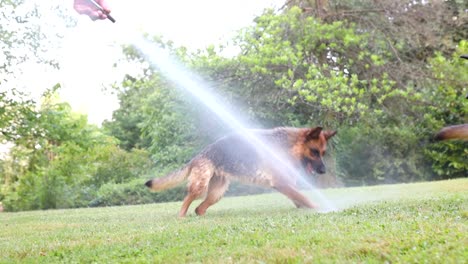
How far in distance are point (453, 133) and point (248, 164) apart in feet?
12.8

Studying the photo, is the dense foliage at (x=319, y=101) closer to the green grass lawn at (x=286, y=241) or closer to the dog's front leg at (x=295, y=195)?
the dog's front leg at (x=295, y=195)

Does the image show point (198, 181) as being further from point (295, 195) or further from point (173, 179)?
point (295, 195)

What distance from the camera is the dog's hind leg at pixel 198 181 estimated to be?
28.4 ft

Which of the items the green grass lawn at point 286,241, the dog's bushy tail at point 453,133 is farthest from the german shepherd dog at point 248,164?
the dog's bushy tail at point 453,133

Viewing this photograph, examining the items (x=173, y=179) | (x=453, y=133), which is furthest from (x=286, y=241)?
(x=173, y=179)

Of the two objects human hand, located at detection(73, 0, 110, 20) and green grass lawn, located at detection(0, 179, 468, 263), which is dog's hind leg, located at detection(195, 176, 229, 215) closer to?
green grass lawn, located at detection(0, 179, 468, 263)

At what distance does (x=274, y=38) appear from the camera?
17.3 metres

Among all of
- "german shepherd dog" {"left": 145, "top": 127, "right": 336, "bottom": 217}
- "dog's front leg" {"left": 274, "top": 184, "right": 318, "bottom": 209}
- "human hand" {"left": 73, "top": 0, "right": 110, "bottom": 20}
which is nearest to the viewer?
"human hand" {"left": 73, "top": 0, "right": 110, "bottom": 20}

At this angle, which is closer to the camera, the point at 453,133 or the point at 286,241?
the point at 286,241

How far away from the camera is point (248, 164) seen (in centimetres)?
886

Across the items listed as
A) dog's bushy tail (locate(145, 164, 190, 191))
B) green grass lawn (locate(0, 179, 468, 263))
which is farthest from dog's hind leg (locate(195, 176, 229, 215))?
green grass lawn (locate(0, 179, 468, 263))

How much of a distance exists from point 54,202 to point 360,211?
462 inches

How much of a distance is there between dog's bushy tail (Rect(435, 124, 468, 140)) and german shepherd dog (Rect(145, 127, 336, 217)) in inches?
134

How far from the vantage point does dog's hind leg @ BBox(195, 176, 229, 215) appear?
900cm
